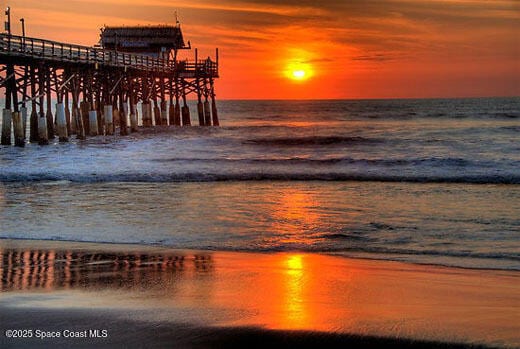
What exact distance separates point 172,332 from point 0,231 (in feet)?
21.7

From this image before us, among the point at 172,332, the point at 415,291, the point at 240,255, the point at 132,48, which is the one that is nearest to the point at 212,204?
the point at 240,255

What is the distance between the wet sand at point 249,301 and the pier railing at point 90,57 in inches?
854

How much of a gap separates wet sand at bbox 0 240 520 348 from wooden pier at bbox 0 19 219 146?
2204 centimetres

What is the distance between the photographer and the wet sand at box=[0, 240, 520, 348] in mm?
5805

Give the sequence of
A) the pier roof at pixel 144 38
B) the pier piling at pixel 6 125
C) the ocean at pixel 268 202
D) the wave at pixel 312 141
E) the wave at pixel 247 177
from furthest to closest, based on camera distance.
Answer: the pier roof at pixel 144 38
the wave at pixel 312 141
the pier piling at pixel 6 125
the wave at pixel 247 177
the ocean at pixel 268 202

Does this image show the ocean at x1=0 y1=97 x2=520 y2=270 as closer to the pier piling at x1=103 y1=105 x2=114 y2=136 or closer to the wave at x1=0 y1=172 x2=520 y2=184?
the wave at x1=0 y1=172 x2=520 y2=184

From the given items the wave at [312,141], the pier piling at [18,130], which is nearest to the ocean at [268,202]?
the pier piling at [18,130]

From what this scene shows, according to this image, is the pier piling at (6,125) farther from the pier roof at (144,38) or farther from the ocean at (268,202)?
the pier roof at (144,38)

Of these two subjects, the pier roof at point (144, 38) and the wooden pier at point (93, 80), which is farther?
the pier roof at point (144, 38)

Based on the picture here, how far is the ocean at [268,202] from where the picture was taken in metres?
10.9

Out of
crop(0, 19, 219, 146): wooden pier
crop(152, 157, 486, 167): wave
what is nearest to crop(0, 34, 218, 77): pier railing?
crop(0, 19, 219, 146): wooden pier

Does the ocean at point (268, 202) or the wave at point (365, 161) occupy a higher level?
the ocean at point (268, 202)

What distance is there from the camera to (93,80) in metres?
40.8

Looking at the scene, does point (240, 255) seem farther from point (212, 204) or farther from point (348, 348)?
point (212, 204)
